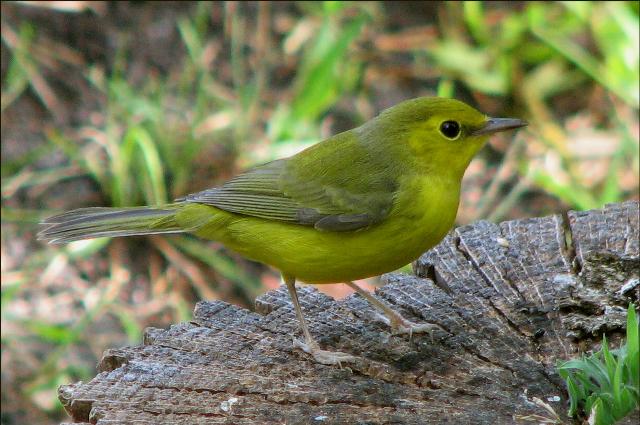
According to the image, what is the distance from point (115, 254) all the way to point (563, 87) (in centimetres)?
403

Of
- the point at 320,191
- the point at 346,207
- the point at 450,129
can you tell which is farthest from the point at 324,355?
the point at 450,129

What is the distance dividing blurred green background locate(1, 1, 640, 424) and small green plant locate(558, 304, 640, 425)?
385 centimetres

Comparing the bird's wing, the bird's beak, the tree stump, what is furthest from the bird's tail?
the bird's beak

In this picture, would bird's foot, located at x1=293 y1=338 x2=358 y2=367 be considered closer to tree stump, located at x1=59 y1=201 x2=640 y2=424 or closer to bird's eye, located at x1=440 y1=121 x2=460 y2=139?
tree stump, located at x1=59 y1=201 x2=640 y2=424

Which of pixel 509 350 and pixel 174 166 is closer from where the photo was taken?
pixel 509 350

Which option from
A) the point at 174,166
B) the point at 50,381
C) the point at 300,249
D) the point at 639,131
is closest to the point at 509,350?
the point at 300,249

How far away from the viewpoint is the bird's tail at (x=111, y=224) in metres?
4.44

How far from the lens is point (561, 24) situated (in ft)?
26.0

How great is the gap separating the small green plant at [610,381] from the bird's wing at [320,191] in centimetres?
121

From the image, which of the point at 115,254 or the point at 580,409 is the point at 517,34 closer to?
the point at 115,254

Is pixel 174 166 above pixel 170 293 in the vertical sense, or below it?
above

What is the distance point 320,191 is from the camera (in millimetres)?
4270

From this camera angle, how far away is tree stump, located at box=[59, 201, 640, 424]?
3.25 m

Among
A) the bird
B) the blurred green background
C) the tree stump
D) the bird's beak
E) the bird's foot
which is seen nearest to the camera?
the tree stump
